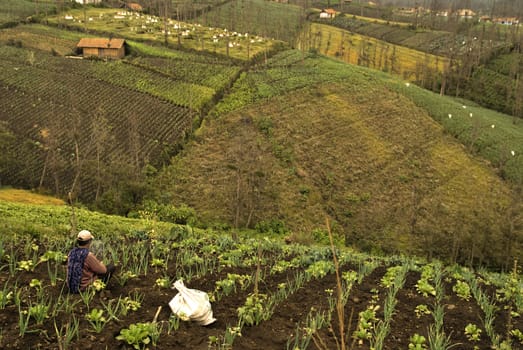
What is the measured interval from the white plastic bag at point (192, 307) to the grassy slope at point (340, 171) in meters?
28.3

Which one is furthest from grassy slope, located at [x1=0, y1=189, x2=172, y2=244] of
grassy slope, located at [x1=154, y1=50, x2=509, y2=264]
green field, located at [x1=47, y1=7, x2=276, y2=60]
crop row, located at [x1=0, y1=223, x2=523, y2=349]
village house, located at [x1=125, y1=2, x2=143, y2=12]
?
village house, located at [x1=125, y1=2, x2=143, y2=12]

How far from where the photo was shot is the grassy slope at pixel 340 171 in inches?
1513

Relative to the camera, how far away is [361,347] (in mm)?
7395

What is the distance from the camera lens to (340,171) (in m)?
45.7

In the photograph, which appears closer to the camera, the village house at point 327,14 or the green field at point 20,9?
the green field at point 20,9

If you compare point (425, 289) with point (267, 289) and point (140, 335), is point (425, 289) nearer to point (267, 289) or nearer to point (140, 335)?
point (267, 289)

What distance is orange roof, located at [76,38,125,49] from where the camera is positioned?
68.9m

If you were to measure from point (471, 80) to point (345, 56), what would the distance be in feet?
87.1

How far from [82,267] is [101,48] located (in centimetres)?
6752

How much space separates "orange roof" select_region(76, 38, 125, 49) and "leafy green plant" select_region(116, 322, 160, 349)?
68.3 m

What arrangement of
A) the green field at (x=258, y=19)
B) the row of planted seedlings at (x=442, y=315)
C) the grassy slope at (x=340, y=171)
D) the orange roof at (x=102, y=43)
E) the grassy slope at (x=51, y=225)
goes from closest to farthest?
the row of planted seedlings at (x=442, y=315) → the grassy slope at (x=51, y=225) → the grassy slope at (x=340, y=171) → the orange roof at (x=102, y=43) → the green field at (x=258, y=19)

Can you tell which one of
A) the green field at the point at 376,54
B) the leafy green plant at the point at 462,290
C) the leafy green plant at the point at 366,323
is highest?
the leafy green plant at the point at 366,323

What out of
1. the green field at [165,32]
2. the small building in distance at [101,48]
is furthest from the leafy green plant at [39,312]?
the green field at [165,32]

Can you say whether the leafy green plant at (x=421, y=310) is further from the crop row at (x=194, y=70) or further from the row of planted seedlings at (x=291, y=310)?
the crop row at (x=194, y=70)
